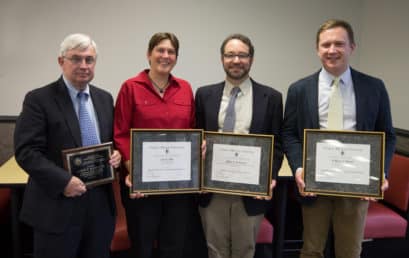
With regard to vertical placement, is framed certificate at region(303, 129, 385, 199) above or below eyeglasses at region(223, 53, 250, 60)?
below

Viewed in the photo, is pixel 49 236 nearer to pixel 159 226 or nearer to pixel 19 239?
pixel 159 226

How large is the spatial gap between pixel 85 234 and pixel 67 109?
1.99ft

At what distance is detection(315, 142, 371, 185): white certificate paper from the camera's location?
1.70 metres

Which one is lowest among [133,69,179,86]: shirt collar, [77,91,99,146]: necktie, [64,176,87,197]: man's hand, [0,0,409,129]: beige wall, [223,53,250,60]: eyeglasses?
[64,176,87,197]: man's hand

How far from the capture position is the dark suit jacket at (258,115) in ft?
6.06

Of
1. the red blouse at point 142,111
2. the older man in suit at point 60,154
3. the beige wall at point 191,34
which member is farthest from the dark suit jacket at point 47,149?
the beige wall at point 191,34

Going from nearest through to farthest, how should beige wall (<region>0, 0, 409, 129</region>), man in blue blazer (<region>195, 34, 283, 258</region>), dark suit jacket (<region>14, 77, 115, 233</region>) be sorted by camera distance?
dark suit jacket (<region>14, 77, 115, 233</region>) → man in blue blazer (<region>195, 34, 283, 258</region>) → beige wall (<region>0, 0, 409, 129</region>)

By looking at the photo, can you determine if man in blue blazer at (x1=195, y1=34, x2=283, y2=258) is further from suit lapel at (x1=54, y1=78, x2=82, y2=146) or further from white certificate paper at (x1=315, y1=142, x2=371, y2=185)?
suit lapel at (x1=54, y1=78, x2=82, y2=146)

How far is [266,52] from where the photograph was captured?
134 inches

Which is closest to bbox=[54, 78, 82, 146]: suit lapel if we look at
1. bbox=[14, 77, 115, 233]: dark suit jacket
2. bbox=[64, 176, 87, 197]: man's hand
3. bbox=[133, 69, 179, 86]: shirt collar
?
bbox=[14, 77, 115, 233]: dark suit jacket

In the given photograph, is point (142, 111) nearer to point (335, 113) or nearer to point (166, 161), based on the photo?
point (166, 161)

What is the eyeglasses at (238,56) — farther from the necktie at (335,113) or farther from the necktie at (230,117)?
the necktie at (335,113)

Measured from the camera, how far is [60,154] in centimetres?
156

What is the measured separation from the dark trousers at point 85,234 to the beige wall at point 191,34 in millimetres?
1756
